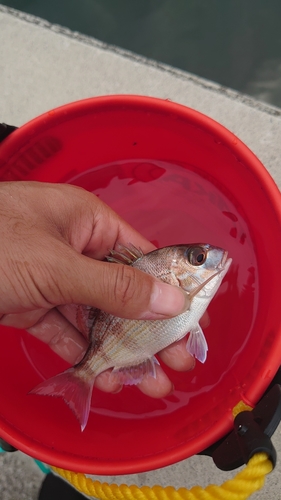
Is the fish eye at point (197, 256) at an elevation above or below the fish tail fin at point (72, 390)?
above

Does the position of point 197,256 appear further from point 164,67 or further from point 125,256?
point 164,67

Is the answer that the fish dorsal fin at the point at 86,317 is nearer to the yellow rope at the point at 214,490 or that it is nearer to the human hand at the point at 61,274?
the human hand at the point at 61,274

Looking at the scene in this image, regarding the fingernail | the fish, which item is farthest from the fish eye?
the fingernail

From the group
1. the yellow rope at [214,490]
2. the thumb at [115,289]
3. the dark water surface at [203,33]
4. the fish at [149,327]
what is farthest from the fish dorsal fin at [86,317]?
the dark water surface at [203,33]

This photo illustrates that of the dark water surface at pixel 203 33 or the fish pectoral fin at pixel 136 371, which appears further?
the dark water surface at pixel 203 33

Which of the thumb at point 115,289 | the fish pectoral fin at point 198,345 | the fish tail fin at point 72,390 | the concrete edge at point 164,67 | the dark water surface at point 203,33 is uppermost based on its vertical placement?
the dark water surface at point 203,33

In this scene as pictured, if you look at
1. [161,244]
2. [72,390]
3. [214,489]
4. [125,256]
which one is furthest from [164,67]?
[214,489]
